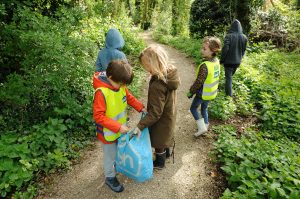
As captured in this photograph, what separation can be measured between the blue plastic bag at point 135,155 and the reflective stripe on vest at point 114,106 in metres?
0.16

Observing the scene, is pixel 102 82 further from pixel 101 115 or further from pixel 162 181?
pixel 162 181

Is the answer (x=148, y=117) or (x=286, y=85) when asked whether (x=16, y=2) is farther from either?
(x=286, y=85)

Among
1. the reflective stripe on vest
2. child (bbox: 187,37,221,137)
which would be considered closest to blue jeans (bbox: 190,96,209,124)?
child (bbox: 187,37,221,137)

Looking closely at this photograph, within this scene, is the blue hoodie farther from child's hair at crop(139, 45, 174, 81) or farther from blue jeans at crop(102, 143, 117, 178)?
blue jeans at crop(102, 143, 117, 178)

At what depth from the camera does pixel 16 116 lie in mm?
5422

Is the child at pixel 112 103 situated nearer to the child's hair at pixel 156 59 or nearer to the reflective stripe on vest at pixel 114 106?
the reflective stripe on vest at pixel 114 106

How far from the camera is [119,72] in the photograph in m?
3.09

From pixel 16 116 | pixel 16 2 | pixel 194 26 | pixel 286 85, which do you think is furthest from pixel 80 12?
pixel 194 26

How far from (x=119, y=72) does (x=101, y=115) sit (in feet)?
1.87

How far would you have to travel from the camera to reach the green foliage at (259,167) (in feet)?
10.8

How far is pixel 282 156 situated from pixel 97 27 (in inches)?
364

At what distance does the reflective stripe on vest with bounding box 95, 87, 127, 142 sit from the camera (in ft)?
10.5

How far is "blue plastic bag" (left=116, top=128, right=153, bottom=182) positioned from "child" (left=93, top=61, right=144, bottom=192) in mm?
155

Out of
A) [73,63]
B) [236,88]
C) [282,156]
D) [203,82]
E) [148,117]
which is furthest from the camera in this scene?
[236,88]
